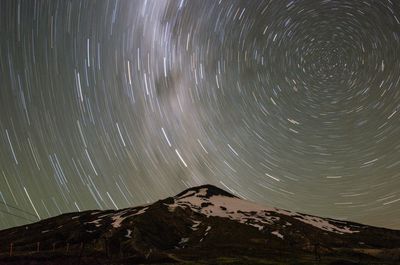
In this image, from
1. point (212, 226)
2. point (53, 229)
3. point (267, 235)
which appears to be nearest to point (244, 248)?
point (267, 235)

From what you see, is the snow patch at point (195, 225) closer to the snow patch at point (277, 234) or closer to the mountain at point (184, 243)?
the mountain at point (184, 243)

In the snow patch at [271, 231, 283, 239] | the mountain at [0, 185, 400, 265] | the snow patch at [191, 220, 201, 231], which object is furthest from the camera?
the snow patch at [191, 220, 201, 231]

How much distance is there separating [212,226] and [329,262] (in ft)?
231

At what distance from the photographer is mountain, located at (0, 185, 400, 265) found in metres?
133

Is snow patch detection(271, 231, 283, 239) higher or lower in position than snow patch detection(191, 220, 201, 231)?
lower

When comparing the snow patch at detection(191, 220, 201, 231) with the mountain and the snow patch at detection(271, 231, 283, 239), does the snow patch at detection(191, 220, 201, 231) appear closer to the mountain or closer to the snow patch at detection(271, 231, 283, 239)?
the mountain

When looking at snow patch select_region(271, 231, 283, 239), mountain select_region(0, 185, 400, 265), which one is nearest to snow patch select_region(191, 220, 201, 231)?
mountain select_region(0, 185, 400, 265)

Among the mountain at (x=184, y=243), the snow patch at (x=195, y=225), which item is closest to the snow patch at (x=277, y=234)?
the mountain at (x=184, y=243)

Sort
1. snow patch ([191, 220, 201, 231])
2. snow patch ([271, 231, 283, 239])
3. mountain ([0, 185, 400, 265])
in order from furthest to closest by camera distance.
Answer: snow patch ([191, 220, 201, 231]) < snow patch ([271, 231, 283, 239]) < mountain ([0, 185, 400, 265])

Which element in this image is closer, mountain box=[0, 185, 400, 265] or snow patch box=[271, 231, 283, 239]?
mountain box=[0, 185, 400, 265]

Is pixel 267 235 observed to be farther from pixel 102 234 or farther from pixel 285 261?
pixel 102 234

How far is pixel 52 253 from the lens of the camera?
13125 cm

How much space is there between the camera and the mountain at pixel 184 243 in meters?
133

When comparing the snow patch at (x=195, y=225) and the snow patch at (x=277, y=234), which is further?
the snow patch at (x=195, y=225)
